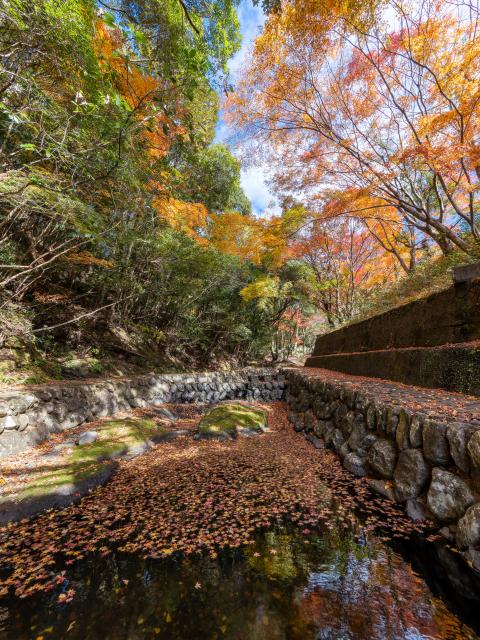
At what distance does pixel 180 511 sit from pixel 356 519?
1.87 meters

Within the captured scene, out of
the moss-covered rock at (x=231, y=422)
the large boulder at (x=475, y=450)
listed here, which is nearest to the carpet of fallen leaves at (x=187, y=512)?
the large boulder at (x=475, y=450)

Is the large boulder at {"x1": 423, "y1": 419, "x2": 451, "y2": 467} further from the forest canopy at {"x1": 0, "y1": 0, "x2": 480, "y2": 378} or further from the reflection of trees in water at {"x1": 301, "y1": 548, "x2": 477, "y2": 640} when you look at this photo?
the forest canopy at {"x1": 0, "y1": 0, "x2": 480, "y2": 378}

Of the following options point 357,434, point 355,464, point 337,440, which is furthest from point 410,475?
point 337,440

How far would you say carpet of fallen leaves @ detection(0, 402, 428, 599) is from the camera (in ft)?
7.79

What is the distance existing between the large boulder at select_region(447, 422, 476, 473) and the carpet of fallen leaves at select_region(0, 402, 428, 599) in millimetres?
816

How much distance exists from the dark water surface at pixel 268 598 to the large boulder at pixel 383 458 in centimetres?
82

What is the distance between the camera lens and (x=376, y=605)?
171 centimetres

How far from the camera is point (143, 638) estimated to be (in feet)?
5.16

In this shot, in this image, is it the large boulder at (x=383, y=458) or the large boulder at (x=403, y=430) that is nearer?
the large boulder at (x=403, y=430)

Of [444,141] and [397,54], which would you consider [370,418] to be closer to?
[444,141]

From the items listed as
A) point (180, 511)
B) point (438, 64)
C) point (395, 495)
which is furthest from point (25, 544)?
point (438, 64)

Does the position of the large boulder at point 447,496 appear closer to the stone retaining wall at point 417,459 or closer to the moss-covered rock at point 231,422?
the stone retaining wall at point 417,459

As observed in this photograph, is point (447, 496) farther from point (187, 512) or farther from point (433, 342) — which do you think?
point (433, 342)

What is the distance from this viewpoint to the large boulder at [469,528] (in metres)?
1.84
